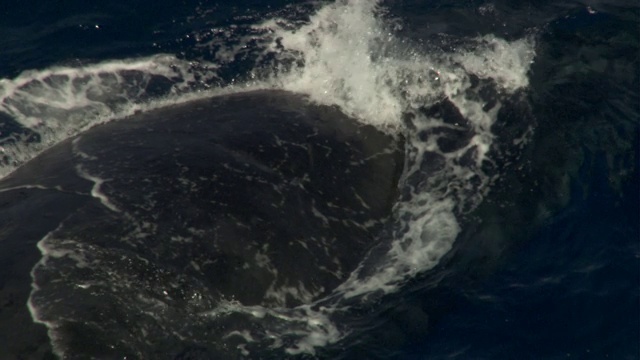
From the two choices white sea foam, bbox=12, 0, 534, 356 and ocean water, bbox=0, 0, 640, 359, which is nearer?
ocean water, bbox=0, 0, 640, 359

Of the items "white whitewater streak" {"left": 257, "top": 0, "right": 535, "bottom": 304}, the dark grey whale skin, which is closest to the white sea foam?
"white whitewater streak" {"left": 257, "top": 0, "right": 535, "bottom": 304}

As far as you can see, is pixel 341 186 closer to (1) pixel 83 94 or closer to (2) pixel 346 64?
(2) pixel 346 64

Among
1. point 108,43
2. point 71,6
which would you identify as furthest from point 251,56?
point 71,6

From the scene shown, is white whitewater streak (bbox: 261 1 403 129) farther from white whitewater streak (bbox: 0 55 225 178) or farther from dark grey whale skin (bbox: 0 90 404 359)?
white whitewater streak (bbox: 0 55 225 178)

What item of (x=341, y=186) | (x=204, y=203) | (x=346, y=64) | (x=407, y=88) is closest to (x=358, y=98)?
(x=407, y=88)

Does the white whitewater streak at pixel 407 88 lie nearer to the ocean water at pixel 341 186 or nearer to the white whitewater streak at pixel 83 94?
the ocean water at pixel 341 186

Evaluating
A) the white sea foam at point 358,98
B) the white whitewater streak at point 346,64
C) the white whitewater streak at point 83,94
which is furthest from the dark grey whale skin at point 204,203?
the white whitewater streak at point 83,94

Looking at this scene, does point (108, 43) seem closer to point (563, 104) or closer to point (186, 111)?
point (186, 111)
